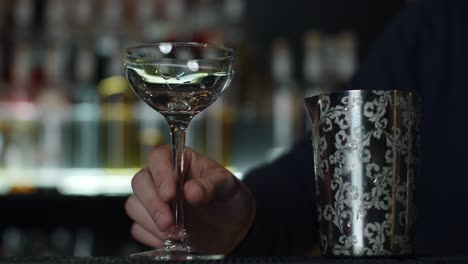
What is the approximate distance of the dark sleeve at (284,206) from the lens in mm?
953

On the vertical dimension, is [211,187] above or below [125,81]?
below

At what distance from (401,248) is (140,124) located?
6.38 ft

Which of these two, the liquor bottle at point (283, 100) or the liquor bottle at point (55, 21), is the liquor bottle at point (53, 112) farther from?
the liquor bottle at point (283, 100)

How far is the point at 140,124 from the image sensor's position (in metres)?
2.43

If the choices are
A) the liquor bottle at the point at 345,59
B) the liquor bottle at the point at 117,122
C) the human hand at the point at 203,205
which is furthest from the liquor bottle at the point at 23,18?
the human hand at the point at 203,205

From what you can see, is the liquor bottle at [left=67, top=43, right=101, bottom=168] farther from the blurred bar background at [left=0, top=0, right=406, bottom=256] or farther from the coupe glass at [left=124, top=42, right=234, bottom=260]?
the coupe glass at [left=124, top=42, right=234, bottom=260]

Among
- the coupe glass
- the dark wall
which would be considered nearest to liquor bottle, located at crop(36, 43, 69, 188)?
the dark wall

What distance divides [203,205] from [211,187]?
3 centimetres

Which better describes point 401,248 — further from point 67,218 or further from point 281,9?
point 281,9

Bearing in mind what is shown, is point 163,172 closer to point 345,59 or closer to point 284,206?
point 284,206

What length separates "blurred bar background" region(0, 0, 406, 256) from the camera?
2400 millimetres

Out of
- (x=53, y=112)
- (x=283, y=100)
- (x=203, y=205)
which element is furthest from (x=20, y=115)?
(x=203, y=205)

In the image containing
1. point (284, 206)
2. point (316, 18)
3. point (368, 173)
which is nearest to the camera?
point (368, 173)

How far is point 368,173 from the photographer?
53 centimetres
